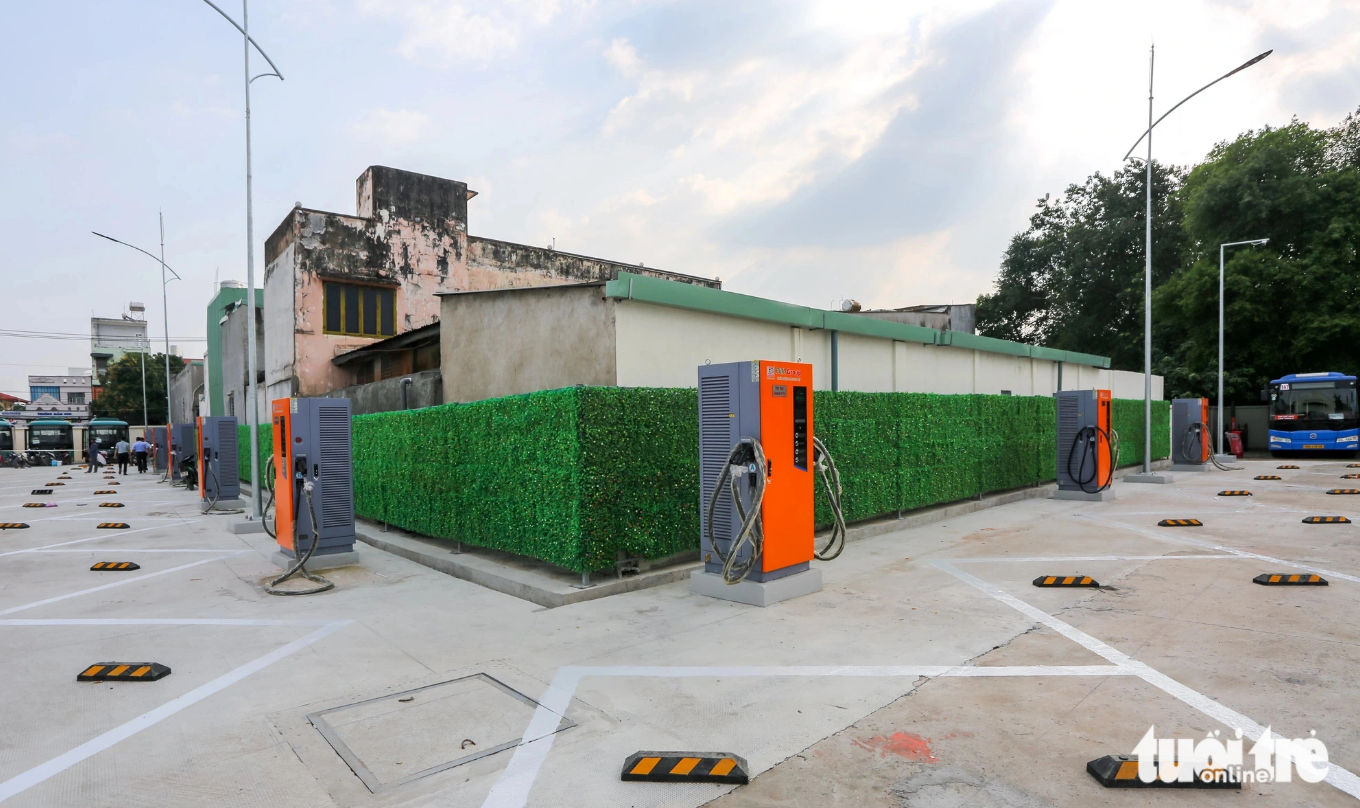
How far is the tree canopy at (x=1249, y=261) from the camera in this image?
26.9m

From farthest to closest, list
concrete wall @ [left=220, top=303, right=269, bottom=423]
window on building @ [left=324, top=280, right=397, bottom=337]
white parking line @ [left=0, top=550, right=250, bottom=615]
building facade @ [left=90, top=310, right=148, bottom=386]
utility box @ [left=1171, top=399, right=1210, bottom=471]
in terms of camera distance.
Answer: building facade @ [left=90, top=310, right=148, bottom=386] → concrete wall @ [left=220, top=303, right=269, bottom=423] → window on building @ [left=324, top=280, right=397, bottom=337] → utility box @ [left=1171, top=399, right=1210, bottom=471] → white parking line @ [left=0, top=550, right=250, bottom=615]

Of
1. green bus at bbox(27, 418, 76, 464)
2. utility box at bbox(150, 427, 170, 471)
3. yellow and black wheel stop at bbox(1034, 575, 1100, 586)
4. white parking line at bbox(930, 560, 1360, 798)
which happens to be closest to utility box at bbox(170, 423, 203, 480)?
utility box at bbox(150, 427, 170, 471)

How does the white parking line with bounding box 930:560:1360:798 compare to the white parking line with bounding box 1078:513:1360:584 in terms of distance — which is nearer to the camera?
the white parking line with bounding box 930:560:1360:798

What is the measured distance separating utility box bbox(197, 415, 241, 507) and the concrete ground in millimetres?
7694

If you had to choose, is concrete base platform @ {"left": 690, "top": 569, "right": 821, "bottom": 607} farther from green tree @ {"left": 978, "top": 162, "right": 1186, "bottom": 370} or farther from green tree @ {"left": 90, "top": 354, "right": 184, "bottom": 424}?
green tree @ {"left": 90, "top": 354, "right": 184, "bottom": 424}

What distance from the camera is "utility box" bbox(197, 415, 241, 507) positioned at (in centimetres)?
1559

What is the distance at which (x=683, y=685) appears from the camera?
4.57m

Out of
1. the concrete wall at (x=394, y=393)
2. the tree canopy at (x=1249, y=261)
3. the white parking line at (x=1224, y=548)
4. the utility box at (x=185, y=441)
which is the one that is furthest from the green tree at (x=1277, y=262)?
the utility box at (x=185, y=441)

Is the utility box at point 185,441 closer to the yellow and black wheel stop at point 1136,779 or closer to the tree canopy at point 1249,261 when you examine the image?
the yellow and black wheel stop at point 1136,779

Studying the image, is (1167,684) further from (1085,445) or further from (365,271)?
(365,271)

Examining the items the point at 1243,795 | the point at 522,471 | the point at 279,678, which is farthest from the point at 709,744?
the point at 522,471

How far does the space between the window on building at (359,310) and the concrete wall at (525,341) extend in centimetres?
995

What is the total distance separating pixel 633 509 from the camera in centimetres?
733

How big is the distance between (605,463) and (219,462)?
13.0m
